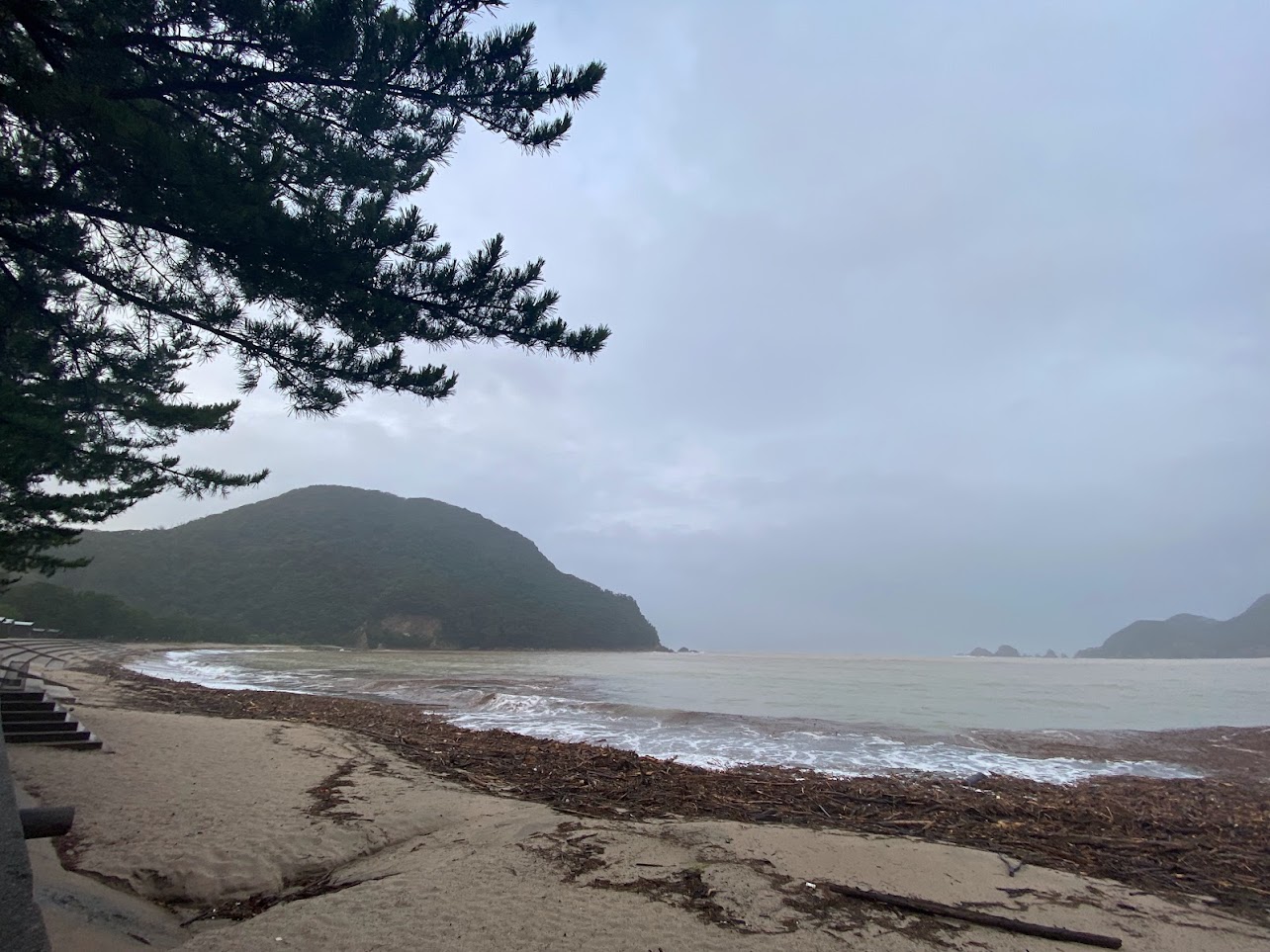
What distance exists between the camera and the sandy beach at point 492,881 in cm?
370

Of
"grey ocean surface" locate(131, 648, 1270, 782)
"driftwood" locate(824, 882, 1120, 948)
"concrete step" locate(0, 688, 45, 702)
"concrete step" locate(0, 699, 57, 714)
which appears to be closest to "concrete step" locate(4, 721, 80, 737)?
"concrete step" locate(0, 699, 57, 714)

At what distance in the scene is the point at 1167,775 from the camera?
1079 centimetres

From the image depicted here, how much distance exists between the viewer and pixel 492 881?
4340mm

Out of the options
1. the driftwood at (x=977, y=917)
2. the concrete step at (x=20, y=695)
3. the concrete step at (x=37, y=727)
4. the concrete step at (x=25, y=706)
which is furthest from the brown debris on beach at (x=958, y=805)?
the concrete step at (x=20, y=695)

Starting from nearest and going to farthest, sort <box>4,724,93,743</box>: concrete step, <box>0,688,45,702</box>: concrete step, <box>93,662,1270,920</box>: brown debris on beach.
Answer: <box>93,662,1270,920</box>: brown debris on beach
<box>4,724,93,743</box>: concrete step
<box>0,688,45,702</box>: concrete step

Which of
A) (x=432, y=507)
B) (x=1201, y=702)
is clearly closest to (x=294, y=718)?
(x=1201, y=702)

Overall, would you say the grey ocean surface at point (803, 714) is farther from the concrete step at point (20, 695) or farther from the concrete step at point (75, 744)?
the concrete step at point (20, 695)

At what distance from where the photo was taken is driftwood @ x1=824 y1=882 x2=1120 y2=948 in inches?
149

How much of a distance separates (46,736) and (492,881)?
638 cm

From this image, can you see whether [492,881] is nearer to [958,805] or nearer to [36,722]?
[958,805]

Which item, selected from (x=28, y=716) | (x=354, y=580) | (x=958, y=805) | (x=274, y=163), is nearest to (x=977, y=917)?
(x=958, y=805)

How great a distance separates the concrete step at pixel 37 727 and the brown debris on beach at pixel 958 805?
12.1 ft

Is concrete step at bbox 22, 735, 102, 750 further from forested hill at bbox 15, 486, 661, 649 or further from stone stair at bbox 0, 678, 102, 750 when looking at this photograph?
forested hill at bbox 15, 486, 661, 649

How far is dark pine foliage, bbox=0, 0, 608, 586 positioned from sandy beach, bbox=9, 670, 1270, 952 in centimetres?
348
